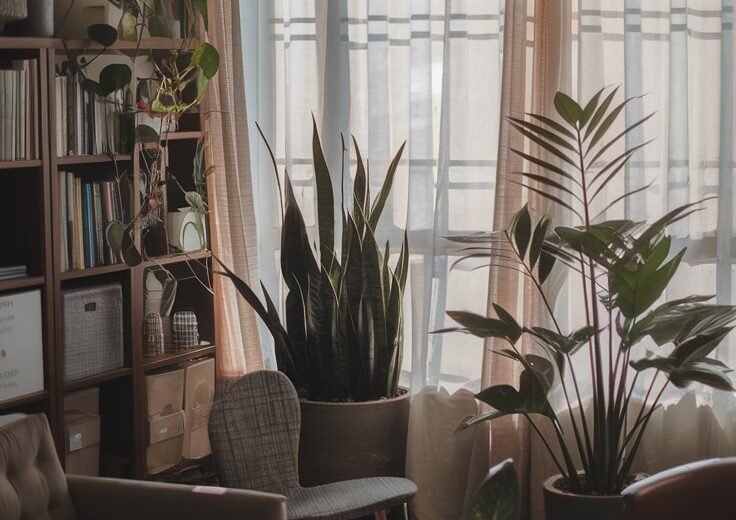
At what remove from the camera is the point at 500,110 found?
A: 3.68 m

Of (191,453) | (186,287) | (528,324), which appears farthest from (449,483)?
(186,287)

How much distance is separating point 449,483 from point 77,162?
1788 millimetres

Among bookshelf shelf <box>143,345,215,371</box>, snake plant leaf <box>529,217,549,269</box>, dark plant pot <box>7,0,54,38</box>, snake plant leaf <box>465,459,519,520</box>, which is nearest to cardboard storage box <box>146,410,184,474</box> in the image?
bookshelf shelf <box>143,345,215,371</box>

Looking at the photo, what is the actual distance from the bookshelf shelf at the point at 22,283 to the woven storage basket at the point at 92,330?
0.12 meters

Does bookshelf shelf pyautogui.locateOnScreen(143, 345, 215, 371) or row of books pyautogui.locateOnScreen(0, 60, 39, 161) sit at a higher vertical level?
row of books pyautogui.locateOnScreen(0, 60, 39, 161)

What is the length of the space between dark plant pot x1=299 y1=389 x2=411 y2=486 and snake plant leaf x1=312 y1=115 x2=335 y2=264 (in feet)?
1.93

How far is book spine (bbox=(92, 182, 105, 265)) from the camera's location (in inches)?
140

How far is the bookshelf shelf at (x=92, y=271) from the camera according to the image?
11.3 ft

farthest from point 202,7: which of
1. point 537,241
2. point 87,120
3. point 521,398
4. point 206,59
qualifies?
point 521,398

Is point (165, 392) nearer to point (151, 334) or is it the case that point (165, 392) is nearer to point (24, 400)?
point (151, 334)

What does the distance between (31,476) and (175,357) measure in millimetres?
1258

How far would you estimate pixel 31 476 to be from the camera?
2635mm

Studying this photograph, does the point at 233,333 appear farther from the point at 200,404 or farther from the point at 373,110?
the point at 373,110

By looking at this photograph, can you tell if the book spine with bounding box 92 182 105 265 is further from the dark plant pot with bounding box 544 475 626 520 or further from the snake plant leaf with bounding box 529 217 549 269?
the dark plant pot with bounding box 544 475 626 520
